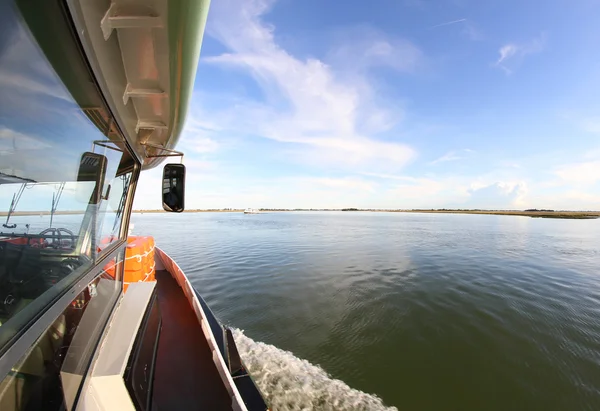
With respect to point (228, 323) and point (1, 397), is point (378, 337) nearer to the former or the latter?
point (228, 323)

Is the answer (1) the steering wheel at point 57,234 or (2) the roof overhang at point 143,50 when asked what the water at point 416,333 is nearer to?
(1) the steering wheel at point 57,234

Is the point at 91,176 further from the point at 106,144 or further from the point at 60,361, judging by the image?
the point at 60,361

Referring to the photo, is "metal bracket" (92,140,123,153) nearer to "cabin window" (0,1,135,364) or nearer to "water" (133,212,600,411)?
"cabin window" (0,1,135,364)

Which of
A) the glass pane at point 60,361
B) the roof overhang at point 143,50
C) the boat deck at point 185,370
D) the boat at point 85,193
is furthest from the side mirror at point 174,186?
the boat deck at point 185,370

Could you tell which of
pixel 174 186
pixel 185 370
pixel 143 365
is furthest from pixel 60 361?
pixel 185 370

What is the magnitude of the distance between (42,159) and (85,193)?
2.16 ft

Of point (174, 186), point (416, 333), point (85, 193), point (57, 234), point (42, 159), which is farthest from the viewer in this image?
point (416, 333)

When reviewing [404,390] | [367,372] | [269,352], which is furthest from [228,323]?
[404,390]

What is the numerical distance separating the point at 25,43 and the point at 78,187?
92 centimetres

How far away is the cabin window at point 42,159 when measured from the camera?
35.3 inches

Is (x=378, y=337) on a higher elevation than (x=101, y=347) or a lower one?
lower

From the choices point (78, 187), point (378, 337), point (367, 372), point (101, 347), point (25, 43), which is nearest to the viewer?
point (25, 43)

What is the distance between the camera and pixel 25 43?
94 cm

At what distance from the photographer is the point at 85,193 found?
175 cm
